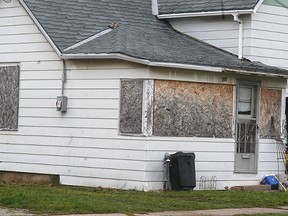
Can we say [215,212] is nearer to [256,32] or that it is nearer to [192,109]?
[192,109]

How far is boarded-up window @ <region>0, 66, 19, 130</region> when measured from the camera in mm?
21844

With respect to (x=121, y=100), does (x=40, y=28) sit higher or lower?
higher

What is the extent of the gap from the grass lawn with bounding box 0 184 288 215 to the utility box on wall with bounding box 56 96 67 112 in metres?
1.95

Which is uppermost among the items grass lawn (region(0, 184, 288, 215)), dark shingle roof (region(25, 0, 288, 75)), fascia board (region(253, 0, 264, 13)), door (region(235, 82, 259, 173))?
fascia board (region(253, 0, 264, 13))

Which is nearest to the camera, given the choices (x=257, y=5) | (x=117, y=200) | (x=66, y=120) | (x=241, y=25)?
(x=117, y=200)

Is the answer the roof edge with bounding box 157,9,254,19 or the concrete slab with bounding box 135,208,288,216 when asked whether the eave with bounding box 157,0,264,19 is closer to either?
the roof edge with bounding box 157,9,254,19

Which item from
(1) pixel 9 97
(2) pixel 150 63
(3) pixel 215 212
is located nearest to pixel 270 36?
(2) pixel 150 63

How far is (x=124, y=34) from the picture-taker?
2075 centimetres

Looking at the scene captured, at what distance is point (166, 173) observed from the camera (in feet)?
64.0

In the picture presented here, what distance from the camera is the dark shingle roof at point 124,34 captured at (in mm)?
19938

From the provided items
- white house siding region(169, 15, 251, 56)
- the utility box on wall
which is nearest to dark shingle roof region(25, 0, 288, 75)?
white house siding region(169, 15, 251, 56)

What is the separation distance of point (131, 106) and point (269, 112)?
4329mm

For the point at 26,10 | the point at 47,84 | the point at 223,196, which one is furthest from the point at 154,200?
the point at 26,10

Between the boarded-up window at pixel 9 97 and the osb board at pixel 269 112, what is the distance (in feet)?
21.0
